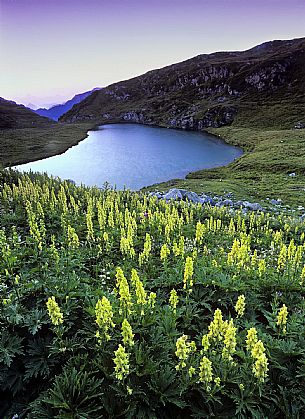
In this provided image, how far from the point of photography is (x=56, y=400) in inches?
160

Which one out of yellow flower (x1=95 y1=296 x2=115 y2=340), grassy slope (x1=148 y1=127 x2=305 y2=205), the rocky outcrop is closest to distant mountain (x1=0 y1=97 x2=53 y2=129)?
grassy slope (x1=148 y1=127 x2=305 y2=205)

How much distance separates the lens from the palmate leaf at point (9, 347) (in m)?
4.78

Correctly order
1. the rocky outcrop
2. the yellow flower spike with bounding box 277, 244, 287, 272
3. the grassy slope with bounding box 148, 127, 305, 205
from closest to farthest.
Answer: the yellow flower spike with bounding box 277, 244, 287, 272, the rocky outcrop, the grassy slope with bounding box 148, 127, 305, 205

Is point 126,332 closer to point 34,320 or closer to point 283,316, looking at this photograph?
point 34,320

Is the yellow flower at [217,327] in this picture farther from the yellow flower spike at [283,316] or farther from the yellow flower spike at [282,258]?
the yellow flower spike at [282,258]

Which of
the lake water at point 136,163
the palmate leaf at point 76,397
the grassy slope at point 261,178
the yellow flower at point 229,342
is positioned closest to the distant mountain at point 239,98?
the lake water at point 136,163

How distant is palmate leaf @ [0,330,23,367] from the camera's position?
4.78 meters

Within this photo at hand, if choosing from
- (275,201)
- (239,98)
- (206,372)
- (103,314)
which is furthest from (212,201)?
(239,98)

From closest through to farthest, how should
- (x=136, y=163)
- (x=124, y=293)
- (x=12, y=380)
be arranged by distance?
1. (x=12, y=380)
2. (x=124, y=293)
3. (x=136, y=163)

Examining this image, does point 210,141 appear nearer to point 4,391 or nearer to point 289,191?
point 289,191

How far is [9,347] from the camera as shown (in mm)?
4969

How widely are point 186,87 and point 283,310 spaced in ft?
693

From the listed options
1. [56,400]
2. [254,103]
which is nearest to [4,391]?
[56,400]

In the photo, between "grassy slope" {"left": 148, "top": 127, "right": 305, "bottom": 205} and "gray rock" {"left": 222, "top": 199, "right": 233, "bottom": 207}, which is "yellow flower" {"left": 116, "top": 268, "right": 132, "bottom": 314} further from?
"grassy slope" {"left": 148, "top": 127, "right": 305, "bottom": 205}
